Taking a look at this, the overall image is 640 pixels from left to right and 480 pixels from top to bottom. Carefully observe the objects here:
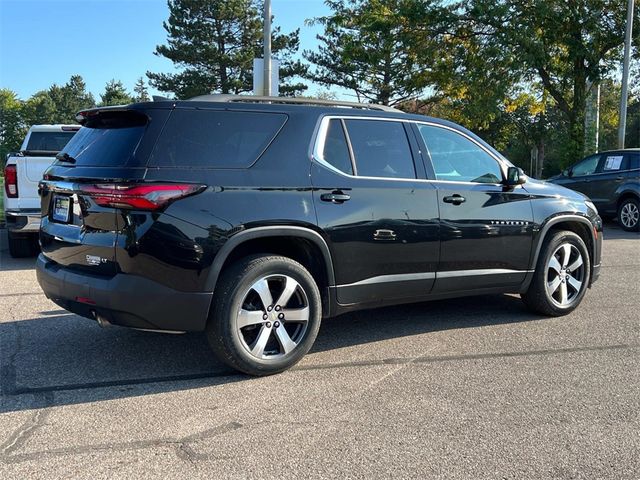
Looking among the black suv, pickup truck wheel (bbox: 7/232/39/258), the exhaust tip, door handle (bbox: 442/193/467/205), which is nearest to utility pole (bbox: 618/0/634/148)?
the black suv

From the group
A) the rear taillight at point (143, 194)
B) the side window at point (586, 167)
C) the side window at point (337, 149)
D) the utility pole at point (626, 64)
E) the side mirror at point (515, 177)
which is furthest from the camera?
the utility pole at point (626, 64)

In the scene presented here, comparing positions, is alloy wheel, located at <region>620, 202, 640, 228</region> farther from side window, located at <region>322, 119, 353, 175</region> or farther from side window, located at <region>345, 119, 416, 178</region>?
side window, located at <region>322, 119, 353, 175</region>

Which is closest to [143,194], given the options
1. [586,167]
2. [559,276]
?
[559,276]

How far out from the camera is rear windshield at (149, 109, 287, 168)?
382 cm

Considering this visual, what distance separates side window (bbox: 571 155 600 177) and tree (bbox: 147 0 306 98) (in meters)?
27.3

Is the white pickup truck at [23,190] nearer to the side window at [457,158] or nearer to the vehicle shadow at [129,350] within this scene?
the vehicle shadow at [129,350]

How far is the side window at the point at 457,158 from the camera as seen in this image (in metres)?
5.00

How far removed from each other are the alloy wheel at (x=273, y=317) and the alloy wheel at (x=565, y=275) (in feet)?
8.85

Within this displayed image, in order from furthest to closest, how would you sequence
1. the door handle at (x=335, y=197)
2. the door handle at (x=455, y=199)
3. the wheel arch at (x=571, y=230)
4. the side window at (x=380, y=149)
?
the wheel arch at (x=571, y=230) < the door handle at (x=455, y=199) < the side window at (x=380, y=149) < the door handle at (x=335, y=197)

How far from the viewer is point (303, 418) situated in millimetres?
3475

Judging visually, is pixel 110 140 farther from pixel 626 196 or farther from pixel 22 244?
pixel 626 196

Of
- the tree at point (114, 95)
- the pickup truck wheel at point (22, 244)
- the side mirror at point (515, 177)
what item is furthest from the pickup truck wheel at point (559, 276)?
the tree at point (114, 95)

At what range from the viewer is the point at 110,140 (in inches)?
159

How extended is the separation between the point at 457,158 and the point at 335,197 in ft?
4.79
